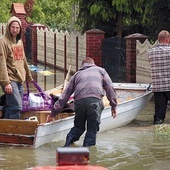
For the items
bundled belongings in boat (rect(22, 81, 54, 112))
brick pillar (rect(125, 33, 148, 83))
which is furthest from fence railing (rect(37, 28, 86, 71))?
bundled belongings in boat (rect(22, 81, 54, 112))

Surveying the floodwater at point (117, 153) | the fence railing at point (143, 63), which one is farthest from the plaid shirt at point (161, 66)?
the fence railing at point (143, 63)

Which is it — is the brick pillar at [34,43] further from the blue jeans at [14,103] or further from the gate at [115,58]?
the blue jeans at [14,103]

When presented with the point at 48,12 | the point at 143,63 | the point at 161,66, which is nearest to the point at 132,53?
the point at 143,63

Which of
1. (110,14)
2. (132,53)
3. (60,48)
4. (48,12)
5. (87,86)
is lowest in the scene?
(60,48)

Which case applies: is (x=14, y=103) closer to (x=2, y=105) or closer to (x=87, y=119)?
(x=2, y=105)

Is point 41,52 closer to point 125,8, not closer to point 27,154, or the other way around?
point 125,8

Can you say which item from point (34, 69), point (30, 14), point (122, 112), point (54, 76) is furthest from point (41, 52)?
point (122, 112)

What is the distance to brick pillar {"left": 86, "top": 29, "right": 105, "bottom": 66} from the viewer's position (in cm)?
2056

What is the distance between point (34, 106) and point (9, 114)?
0.63m

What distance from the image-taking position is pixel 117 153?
32.3 feet

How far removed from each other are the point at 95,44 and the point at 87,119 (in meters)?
11.2

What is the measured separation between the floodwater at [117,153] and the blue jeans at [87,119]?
27 centimetres

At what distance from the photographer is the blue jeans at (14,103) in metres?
10.4

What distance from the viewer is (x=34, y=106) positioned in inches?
434
